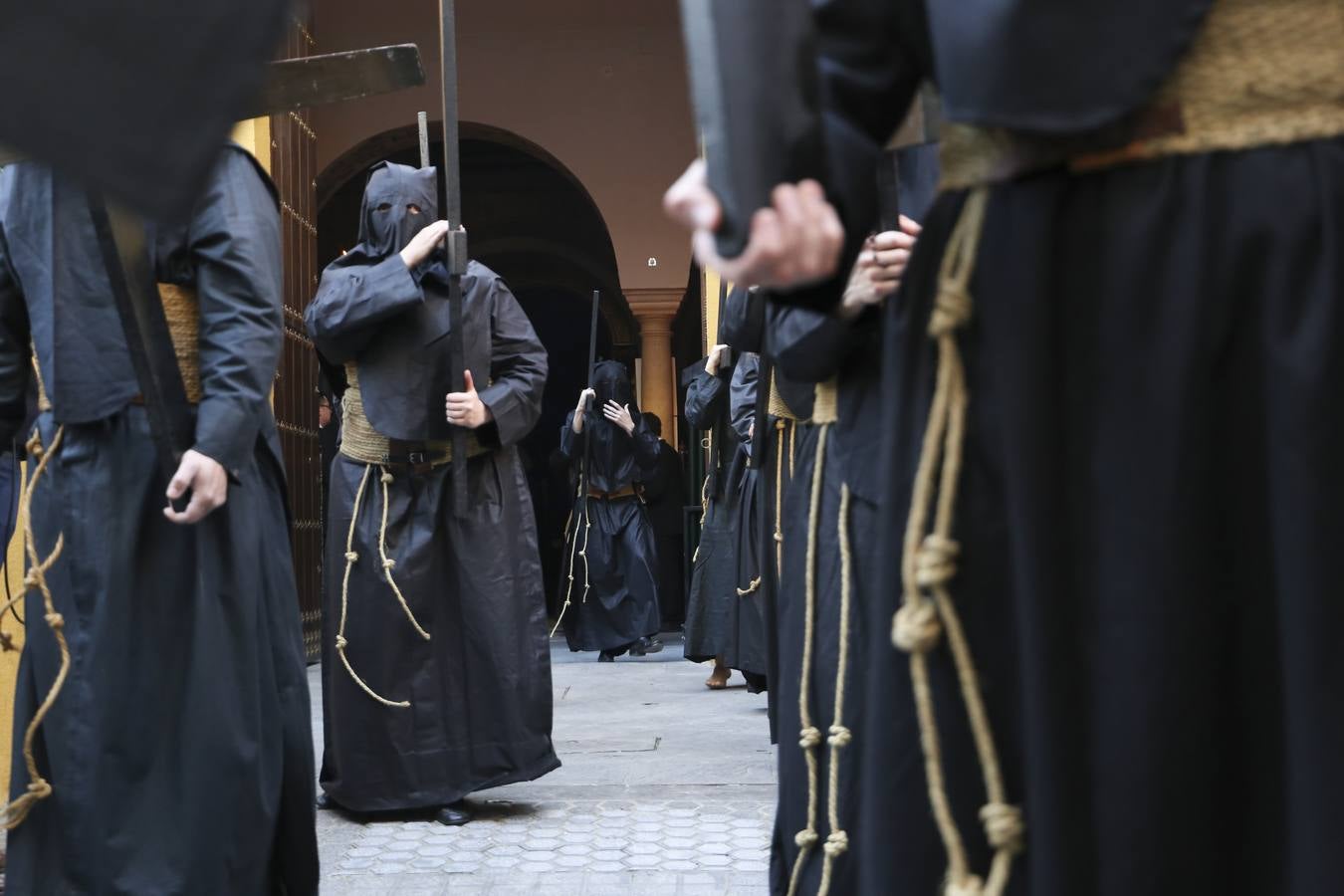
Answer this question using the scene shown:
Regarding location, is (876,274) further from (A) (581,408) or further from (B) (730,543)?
(A) (581,408)

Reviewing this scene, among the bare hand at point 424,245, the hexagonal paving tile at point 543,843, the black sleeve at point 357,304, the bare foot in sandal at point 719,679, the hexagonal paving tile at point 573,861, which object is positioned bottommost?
the bare foot in sandal at point 719,679

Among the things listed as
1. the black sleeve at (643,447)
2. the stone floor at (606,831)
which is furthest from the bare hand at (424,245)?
the black sleeve at (643,447)

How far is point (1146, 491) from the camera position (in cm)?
114

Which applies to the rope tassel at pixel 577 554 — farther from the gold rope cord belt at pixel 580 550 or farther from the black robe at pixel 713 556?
the black robe at pixel 713 556

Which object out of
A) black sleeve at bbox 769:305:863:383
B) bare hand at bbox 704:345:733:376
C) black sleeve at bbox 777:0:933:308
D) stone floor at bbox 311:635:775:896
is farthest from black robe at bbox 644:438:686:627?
black sleeve at bbox 777:0:933:308

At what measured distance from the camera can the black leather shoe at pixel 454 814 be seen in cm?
445

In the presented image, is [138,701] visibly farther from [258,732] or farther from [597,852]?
[597,852]

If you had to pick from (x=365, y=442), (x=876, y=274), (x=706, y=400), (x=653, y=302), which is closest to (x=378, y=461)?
(x=365, y=442)

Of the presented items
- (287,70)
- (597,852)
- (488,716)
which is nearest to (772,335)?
(287,70)

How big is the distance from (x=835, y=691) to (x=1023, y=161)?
54.5 inches

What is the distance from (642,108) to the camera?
12.2m

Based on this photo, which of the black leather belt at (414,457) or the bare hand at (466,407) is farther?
the black leather belt at (414,457)

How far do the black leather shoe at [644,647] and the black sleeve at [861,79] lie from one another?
30.6 feet

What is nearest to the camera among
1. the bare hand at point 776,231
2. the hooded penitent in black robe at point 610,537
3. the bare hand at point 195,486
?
the bare hand at point 776,231
